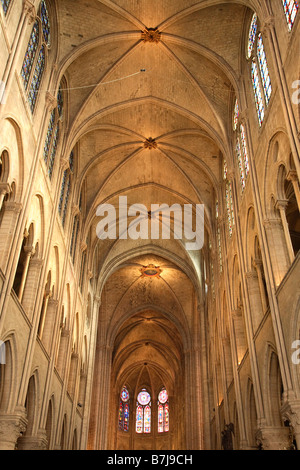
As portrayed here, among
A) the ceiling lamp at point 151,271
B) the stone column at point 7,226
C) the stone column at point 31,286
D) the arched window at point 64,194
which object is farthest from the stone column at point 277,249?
the ceiling lamp at point 151,271

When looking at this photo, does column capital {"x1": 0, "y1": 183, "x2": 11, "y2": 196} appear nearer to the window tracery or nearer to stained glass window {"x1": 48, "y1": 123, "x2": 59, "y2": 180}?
the window tracery

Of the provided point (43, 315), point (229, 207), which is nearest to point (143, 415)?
point (229, 207)

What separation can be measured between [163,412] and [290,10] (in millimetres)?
44072

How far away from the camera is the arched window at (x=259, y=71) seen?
13977mm

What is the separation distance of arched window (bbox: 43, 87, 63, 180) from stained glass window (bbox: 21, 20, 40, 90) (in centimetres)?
293

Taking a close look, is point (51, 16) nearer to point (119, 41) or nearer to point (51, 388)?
point (119, 41)

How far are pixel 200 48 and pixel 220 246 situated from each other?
8.72 m

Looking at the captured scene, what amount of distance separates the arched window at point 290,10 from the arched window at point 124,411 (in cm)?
4318

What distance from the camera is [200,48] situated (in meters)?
18.0

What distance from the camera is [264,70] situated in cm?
1430

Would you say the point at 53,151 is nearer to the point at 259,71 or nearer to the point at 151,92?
the point at 151,92

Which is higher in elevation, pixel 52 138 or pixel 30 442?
pixel 52 138

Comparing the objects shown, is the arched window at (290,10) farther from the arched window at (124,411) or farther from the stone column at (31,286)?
the arched window at (124,411)

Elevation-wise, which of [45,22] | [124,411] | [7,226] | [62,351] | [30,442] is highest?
[124,411]
